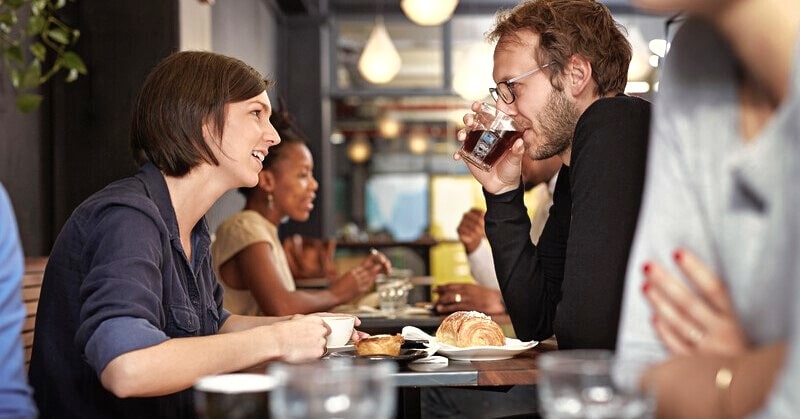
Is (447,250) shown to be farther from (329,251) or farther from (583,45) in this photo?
(583,45)

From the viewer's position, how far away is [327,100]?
1052cm

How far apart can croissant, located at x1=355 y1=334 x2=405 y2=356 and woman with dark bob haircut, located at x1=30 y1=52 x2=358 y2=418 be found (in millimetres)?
102

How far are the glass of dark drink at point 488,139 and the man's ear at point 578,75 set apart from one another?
6.7 inches

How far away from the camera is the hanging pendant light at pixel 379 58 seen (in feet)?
27.9

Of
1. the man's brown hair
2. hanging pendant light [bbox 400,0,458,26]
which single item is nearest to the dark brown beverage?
the man's brown hair

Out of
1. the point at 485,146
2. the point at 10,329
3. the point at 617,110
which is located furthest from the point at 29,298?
the point at 617,110

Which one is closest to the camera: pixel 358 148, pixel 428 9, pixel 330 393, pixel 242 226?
pixel 330 393

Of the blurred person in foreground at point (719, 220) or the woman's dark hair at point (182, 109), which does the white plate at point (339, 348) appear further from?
the blurred person in foreground at point (719, 220)

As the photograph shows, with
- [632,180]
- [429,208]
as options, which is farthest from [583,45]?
[429,208]

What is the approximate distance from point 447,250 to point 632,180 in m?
9.43

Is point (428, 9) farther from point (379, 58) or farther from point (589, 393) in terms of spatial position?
point (589, 393)

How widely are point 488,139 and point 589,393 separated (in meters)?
1.65

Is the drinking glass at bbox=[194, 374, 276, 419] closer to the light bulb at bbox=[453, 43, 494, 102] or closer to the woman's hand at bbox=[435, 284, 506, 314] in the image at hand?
the woman's hand at bbox=[435, 284, 506, 314]

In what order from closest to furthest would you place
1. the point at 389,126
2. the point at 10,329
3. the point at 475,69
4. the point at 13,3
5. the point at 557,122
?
1. the point at 10,329
2. the point at 557,122
3. the point at 13,3
4. the point at 475,69
5. the point at 389,126
